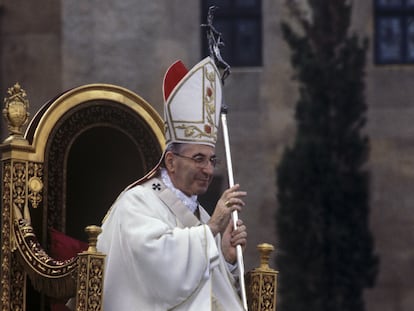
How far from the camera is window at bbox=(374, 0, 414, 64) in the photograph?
2066cm

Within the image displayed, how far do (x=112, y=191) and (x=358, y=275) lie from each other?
10785mm

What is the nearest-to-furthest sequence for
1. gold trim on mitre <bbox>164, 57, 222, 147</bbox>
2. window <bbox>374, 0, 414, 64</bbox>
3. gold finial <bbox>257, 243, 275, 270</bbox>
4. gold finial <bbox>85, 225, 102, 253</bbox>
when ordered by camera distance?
gold finial <bbox>85, 225, 102, 253</bbox>, gold trim on mitre <bbox>164, 57, 222, 147</bbox>, gold finial <bbox>257, 243, 275, 270</bbox>, window <bbox>374, 0, 414, 64</bbox>

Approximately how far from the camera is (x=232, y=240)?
26.3 ft

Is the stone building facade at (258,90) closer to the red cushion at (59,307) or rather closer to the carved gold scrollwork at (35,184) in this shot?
the carved gold scrollwork at (35,184)

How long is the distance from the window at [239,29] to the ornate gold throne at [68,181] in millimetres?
11134

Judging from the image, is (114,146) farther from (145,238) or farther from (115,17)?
(115,17)

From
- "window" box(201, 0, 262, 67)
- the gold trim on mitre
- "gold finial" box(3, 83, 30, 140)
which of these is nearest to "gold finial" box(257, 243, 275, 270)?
the gold trim on mitre

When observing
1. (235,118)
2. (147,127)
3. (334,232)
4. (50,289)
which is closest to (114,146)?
(147,127)


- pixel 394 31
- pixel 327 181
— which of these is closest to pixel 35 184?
pixel 327 181

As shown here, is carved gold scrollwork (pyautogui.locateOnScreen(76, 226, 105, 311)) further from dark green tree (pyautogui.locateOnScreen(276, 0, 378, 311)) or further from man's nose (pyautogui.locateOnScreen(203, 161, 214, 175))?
dark green tree (pyautogui.locateOnScreen(276, 0, 378, 311))

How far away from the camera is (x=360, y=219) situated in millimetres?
19734

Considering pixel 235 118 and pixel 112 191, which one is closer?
pixel 112 191

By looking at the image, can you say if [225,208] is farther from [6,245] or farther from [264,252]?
[6,245]

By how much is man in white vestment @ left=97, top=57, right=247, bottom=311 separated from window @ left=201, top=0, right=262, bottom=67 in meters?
12.2
